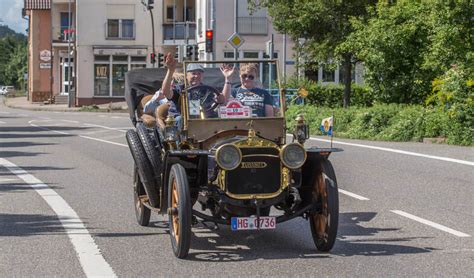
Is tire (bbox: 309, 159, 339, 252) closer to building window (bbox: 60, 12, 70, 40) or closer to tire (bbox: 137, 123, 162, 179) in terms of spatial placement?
tire (bbox: 137, 123, 162, 179)

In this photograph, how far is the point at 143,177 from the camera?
908 centimetres

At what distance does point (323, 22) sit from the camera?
Answer: 3200 centimetres

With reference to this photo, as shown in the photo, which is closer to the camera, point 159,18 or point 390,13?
point 390,13

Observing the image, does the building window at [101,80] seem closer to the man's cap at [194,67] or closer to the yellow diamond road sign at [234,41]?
the yellow diamond road sign at [234,41]

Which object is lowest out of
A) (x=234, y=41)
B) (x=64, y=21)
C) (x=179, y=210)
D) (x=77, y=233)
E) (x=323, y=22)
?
(x=77, y=233)

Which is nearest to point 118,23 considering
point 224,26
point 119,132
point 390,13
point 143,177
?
point 224,26

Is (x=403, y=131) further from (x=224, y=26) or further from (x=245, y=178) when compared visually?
(x=224, y=26)

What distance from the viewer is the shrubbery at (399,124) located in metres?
21.5

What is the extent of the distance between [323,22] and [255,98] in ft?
77.3

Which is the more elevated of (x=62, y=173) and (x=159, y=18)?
(x=159, y=18)

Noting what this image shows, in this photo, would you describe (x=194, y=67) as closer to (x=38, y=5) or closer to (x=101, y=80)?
(x=101, y=80)

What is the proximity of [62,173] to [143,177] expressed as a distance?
24.2ft

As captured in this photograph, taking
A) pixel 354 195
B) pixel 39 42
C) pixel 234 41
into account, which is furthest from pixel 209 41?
pixel 39 42

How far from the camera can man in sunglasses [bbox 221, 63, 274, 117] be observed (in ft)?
29.0
